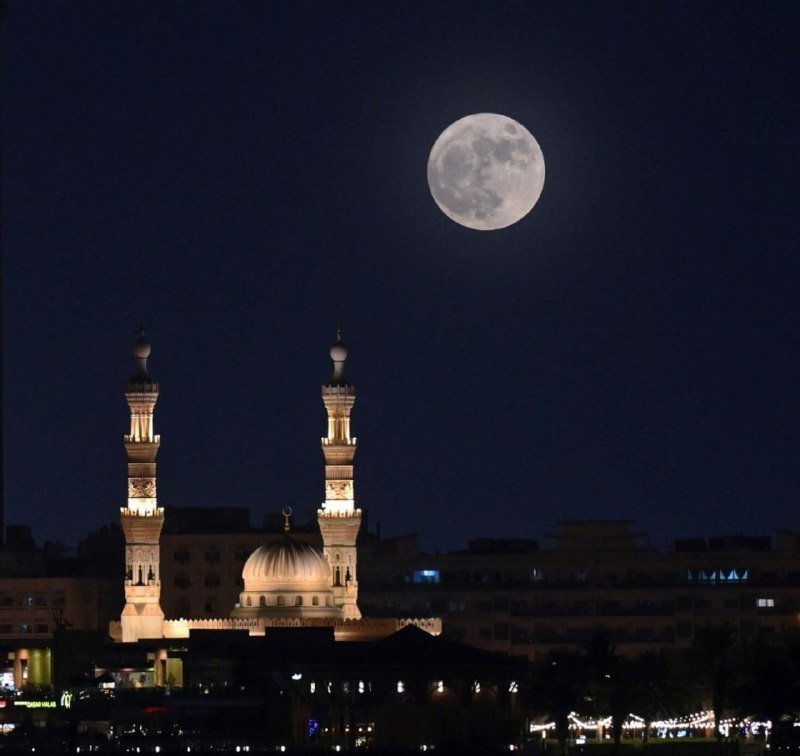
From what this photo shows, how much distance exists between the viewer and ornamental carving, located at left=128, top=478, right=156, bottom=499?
535 feet

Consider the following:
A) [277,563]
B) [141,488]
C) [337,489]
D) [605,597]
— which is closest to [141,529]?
[141,488]

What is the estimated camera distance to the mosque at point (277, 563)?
16312cm

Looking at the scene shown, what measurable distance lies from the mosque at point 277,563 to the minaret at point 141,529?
0.05 metres

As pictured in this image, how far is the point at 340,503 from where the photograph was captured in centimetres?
16712

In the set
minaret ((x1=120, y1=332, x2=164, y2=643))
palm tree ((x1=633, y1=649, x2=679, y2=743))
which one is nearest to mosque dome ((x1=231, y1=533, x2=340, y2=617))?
minaret ((x1=120, y1=332, x2=164, y2=643))

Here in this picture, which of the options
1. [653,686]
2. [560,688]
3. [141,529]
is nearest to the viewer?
[560,688]

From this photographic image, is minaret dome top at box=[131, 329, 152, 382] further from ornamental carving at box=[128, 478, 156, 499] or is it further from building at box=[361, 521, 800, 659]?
building at box=[361, 521, 800, 659]

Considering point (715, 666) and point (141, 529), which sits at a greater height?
point (141, 529)

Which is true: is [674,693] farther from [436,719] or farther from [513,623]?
[513,623]

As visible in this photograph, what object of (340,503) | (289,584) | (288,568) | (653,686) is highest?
(340,503)

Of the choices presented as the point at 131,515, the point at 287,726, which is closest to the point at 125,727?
the point at 287,726

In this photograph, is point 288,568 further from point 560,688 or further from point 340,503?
point 560,688

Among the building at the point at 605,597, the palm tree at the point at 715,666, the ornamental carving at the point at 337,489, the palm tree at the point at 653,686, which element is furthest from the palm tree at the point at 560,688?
the building at the point at 605,597

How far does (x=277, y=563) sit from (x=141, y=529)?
8.07 m
